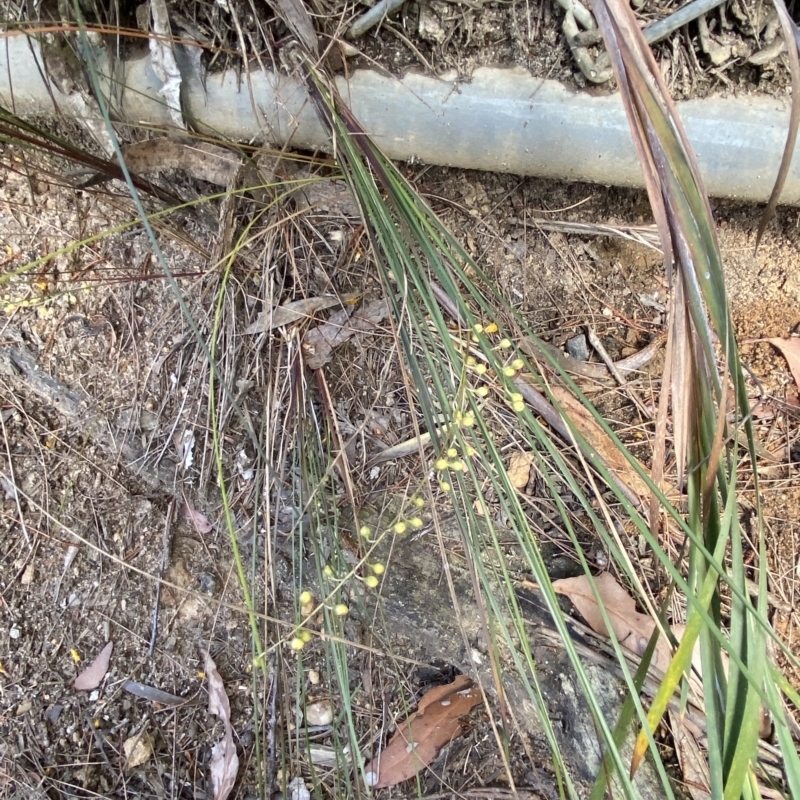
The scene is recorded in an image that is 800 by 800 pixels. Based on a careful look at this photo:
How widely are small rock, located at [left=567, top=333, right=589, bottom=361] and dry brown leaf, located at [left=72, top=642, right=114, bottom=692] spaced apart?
1.04 m

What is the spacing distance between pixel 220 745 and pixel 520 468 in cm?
79

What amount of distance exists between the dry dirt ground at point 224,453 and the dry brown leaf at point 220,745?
2cm

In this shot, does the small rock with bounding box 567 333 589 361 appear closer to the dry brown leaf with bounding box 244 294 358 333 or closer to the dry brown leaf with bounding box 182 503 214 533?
the dry brown leaf with bounding box 244 294 358 333

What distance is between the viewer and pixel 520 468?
99 cm

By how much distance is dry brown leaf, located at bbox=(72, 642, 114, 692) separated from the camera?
1121 millimetres

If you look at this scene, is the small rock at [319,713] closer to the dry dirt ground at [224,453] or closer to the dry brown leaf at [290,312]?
the dry dirt ground at [224,453]

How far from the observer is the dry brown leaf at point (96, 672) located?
3.68ft

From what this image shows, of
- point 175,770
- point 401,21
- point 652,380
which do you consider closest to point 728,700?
point 652,380

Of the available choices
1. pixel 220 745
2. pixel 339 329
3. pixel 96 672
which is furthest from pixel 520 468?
pixel 96 672

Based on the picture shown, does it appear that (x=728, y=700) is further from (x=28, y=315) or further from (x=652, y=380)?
(x=28, y=315)

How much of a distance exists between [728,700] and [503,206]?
78 centimetres

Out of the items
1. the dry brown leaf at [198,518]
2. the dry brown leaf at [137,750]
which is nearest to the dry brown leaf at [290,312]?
the dry brown leaf at [198,518]

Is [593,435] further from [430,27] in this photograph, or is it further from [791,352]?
[430,27]

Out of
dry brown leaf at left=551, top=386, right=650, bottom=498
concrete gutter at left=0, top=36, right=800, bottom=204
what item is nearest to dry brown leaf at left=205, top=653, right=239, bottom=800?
dry brown leaf at left=551, top=386, right=650, bottom=498
